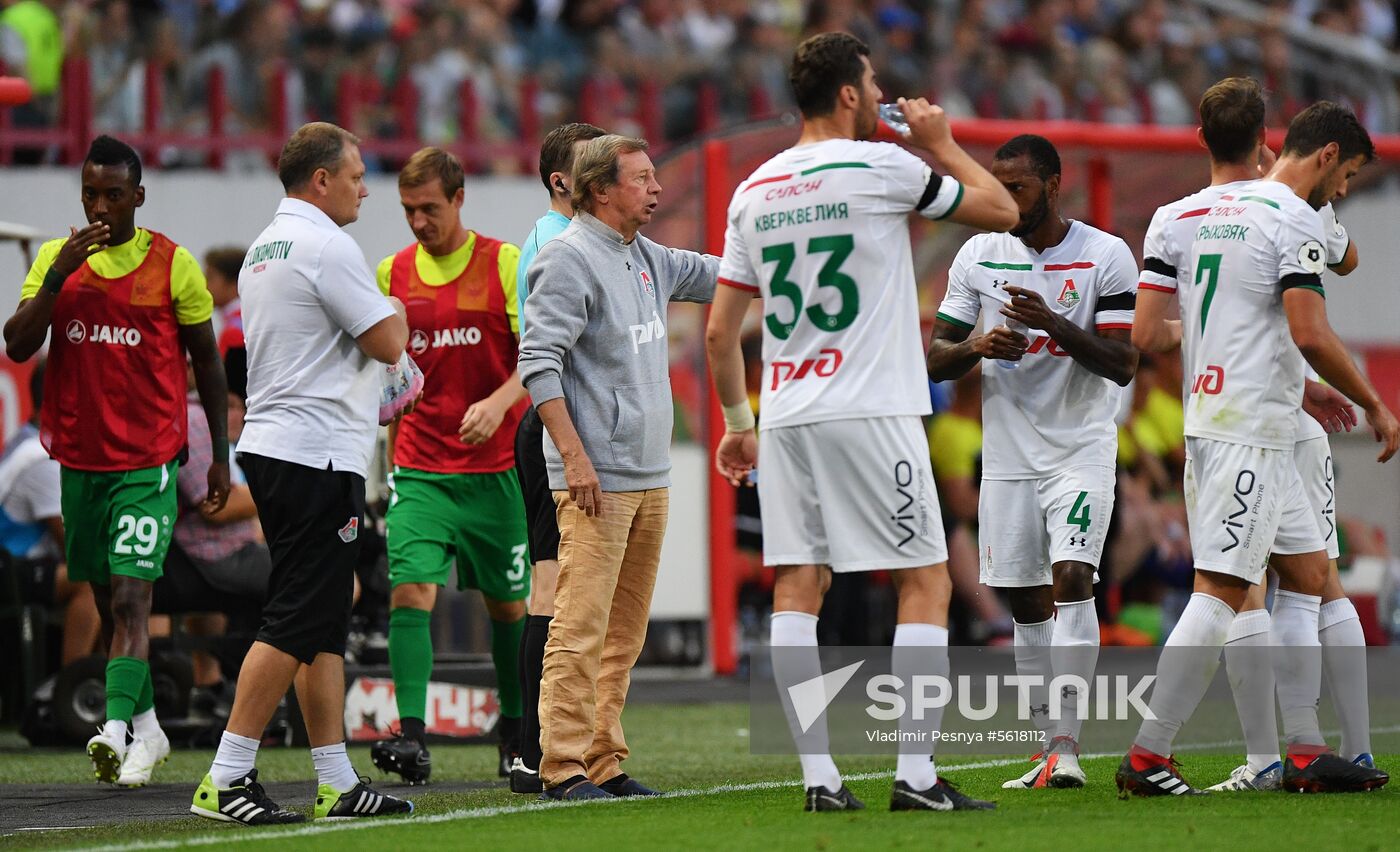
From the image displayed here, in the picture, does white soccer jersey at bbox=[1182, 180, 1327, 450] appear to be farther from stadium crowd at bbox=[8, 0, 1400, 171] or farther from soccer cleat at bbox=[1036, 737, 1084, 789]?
stadium crowd at bbox=[8, 0, 1400, 171]

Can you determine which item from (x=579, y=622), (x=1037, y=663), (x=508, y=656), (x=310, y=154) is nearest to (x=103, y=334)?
(x=310, y=154)

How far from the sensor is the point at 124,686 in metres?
8.03

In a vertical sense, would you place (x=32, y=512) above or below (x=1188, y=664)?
above

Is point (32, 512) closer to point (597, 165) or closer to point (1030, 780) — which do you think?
point (597, 165)

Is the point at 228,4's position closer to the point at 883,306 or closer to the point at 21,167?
the point at 21,167

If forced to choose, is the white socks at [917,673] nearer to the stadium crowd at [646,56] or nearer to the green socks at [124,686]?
the green socks at [124,686]

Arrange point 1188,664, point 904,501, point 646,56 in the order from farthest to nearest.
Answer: point 646,56
point 1188,664
point 904,501

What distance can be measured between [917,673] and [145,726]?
3.89m

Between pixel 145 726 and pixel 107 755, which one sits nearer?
pixel 107 755

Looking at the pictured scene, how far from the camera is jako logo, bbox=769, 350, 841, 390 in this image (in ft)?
19.4

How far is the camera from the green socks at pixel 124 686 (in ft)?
26.3

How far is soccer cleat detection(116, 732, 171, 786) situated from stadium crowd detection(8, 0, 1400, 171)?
8369mm

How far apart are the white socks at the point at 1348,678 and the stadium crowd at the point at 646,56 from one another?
11211 mm

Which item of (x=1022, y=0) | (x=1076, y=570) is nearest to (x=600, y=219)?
(x=1076, y=570)
